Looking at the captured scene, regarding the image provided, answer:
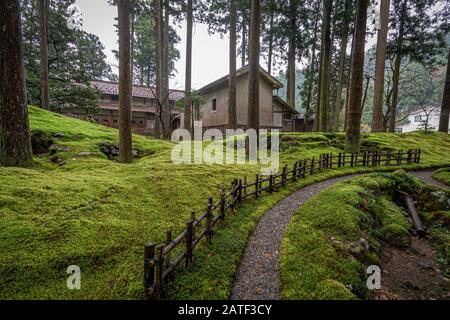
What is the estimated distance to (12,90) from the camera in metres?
6.05

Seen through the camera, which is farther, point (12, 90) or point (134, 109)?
point (134, 109)

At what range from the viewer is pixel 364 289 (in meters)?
3.69

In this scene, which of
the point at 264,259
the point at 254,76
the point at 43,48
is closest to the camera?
the point at 264,259

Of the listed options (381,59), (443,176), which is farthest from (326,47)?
(443,176)

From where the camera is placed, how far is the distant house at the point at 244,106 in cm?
2114

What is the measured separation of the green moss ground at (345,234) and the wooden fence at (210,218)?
1.61m

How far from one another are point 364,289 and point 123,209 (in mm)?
5027

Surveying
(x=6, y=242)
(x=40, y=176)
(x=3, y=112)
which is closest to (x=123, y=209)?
(x=6, y=242)

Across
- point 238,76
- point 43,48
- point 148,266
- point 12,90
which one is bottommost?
point 148,266

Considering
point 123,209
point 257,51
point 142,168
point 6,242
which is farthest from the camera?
point 257,51

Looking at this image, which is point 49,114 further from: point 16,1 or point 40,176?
point 40,176

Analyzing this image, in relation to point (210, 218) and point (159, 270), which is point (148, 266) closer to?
point (159, 270)

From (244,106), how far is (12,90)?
17.2m
